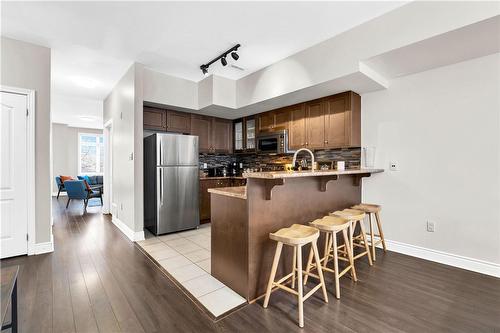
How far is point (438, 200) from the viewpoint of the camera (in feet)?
9.68

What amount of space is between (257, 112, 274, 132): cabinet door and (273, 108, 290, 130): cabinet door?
105 millimetres

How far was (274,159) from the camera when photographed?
5086mm

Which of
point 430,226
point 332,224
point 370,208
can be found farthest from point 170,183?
point 430,226

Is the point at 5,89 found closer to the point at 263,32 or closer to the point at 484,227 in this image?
the point at 263,32

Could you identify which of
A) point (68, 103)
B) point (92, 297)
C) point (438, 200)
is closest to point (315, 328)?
point (92, 297)

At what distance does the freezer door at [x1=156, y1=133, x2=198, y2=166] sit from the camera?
3.96 metres

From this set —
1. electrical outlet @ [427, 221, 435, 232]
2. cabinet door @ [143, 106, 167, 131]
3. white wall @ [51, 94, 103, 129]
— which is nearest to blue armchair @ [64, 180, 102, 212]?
white wall @ [51, 94, 103, 129]

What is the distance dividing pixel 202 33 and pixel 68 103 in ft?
17.4

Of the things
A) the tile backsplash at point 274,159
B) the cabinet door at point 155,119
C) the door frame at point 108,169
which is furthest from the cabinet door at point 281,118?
the door frame at point 108,169

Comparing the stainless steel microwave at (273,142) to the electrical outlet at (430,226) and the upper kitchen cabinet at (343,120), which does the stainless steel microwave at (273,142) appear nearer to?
the upper kitchen cabinet at (343,120)

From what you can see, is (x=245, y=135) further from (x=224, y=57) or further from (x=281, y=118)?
(x=224, y=57)

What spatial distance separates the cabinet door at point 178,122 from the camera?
469cm

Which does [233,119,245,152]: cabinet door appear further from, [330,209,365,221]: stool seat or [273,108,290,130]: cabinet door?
[330,209,365,221]: stool seat

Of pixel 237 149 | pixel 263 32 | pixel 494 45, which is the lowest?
pixel 237 149
